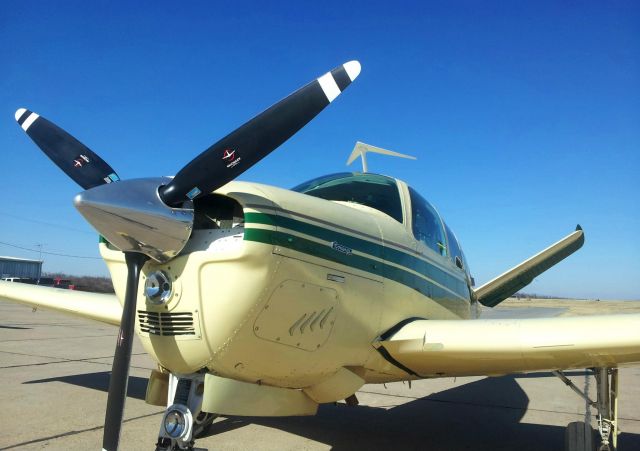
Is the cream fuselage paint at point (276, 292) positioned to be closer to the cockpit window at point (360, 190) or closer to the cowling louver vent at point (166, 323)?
the cowling louver vent at point (166, 323)

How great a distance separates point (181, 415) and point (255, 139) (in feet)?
6.23

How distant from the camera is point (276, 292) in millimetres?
3131

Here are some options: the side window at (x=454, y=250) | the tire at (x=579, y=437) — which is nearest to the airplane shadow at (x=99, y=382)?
the side window at (x=454, y=250)

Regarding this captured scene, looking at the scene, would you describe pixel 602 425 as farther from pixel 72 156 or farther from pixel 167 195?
pixel 72 156

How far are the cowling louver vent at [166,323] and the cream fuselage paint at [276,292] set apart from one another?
0.02 m

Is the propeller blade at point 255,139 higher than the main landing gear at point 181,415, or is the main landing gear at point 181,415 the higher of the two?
the propeller blade at point 255,139

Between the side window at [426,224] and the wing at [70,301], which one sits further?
the wing at [70,301]

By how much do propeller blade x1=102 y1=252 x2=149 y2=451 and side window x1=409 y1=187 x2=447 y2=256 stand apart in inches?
107

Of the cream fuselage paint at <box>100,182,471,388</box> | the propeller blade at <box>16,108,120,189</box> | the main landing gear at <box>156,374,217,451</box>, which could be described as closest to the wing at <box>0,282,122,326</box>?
the propeller blade at <box>16,108,120,189</box>

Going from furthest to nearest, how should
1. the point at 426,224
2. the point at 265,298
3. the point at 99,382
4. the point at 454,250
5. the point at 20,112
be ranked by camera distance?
the point at 99,382, the point at 454,250, the point at 426,224, the point at 20,112, the point at 265,298

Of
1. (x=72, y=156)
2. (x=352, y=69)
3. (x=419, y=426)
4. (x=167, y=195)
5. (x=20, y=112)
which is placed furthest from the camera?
(x=419, y=426)

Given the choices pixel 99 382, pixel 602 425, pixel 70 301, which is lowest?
pixel 99 382

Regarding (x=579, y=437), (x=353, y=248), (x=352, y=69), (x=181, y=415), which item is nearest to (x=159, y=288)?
(x=181, y=415)

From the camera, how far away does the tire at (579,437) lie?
15.7 feet
